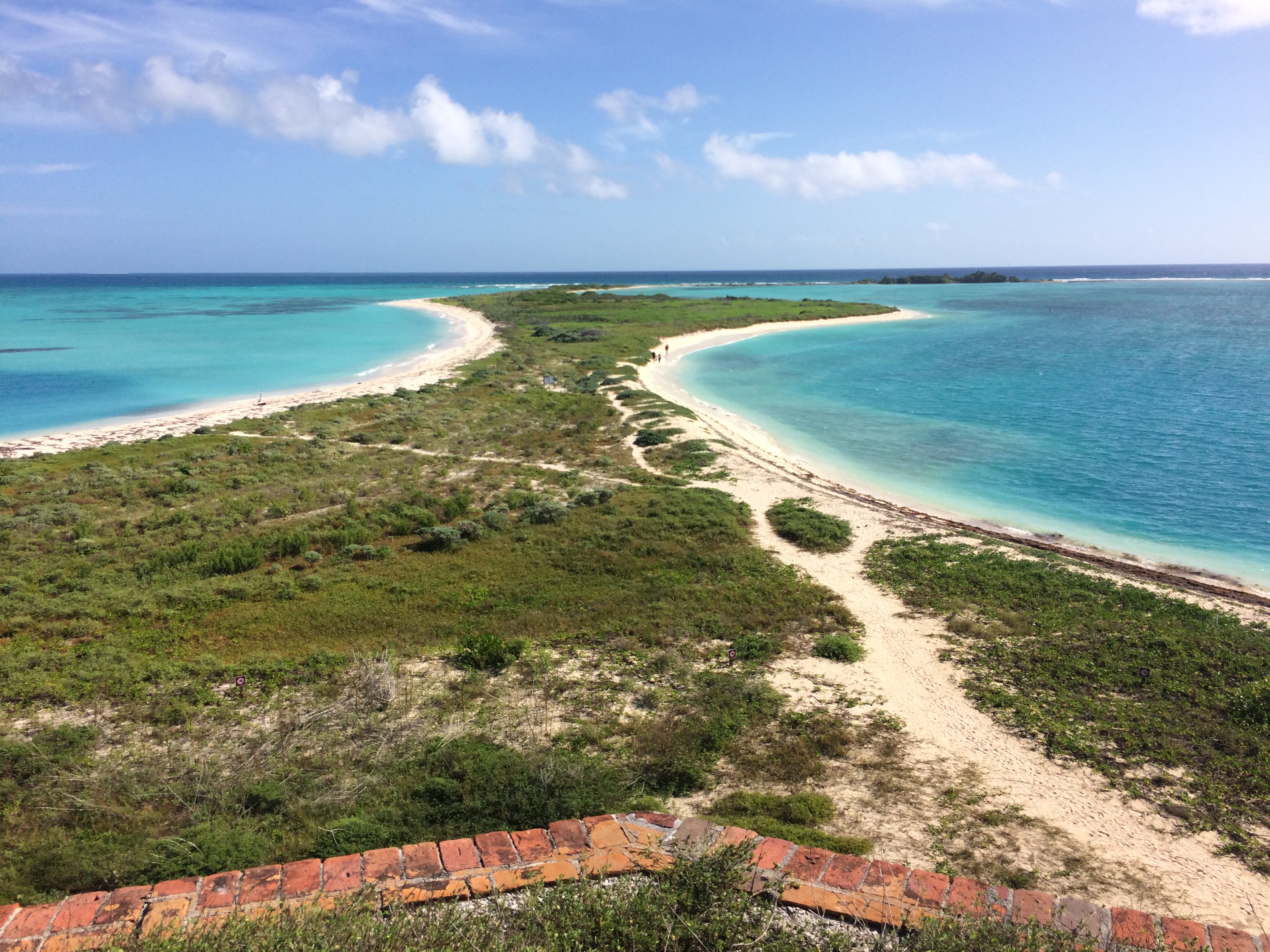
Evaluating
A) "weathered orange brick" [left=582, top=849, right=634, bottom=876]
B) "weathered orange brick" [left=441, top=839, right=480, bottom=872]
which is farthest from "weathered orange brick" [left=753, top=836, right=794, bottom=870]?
A: "weathered orange brick" [left=441, top=839, right=480, bottom=872]

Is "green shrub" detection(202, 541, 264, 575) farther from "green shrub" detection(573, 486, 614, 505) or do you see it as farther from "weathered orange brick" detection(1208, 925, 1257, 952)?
"weathered orange brick" detection(1208, 925, 1257, 952)

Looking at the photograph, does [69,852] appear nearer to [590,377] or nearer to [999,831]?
[999,831]

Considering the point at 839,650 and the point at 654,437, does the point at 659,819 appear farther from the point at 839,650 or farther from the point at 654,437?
the point at 654,437

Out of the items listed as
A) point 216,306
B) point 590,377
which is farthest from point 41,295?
point 590,377

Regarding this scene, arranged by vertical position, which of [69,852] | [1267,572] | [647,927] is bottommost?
[1267,572]

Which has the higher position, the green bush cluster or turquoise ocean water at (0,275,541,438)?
turquoise ocean water at (0,275,541,438)

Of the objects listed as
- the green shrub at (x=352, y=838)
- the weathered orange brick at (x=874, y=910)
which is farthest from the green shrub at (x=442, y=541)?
the weathered orange brick at (x=874, y=910)
